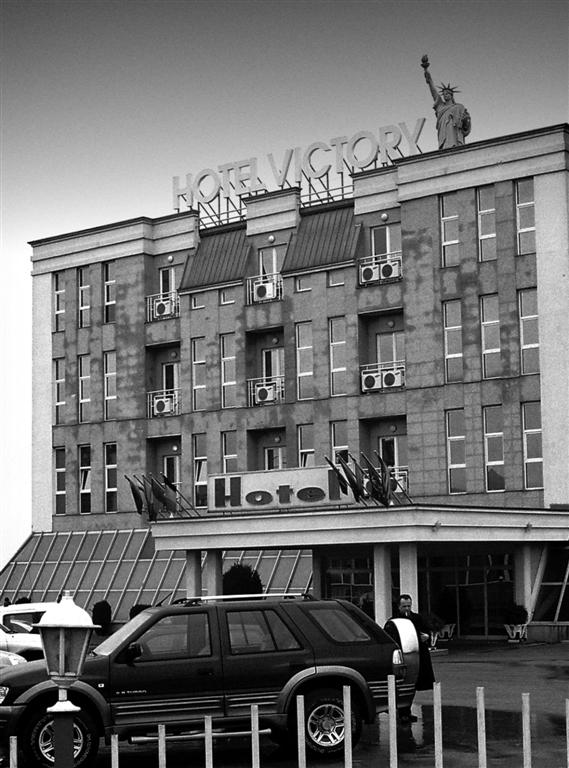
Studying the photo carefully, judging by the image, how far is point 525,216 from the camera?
47.7m

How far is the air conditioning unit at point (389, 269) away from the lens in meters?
50.8

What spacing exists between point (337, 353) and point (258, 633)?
3449cm

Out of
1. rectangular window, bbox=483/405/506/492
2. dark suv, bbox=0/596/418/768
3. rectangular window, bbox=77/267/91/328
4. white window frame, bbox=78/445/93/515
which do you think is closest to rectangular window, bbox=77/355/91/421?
white window frame, bbox=78/445/93/515

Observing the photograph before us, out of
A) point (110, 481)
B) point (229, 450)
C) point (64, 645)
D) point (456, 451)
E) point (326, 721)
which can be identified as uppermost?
point (229, 450)

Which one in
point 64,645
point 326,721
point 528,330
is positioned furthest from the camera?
point 528,330

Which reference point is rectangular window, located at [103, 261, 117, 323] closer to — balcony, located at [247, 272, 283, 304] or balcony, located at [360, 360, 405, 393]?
balcony, located at [247, 272, 283, 304]

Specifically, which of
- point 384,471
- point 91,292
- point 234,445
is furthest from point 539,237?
point 91,292

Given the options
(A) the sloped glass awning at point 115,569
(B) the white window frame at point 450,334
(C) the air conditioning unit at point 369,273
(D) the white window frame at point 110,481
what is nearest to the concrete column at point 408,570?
(A) the sloped glass awning at point 115,569

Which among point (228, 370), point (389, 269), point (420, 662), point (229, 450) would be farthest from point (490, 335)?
point (420, 662)

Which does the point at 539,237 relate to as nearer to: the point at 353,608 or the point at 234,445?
the point at 234,445

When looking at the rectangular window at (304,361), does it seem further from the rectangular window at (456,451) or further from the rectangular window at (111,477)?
the rectangular window at (111,477)

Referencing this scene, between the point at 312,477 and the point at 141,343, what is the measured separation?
18.0 m

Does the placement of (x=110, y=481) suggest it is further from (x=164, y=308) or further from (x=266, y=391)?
(x=266, y=391)

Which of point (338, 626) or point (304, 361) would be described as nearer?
point (338, 626)
